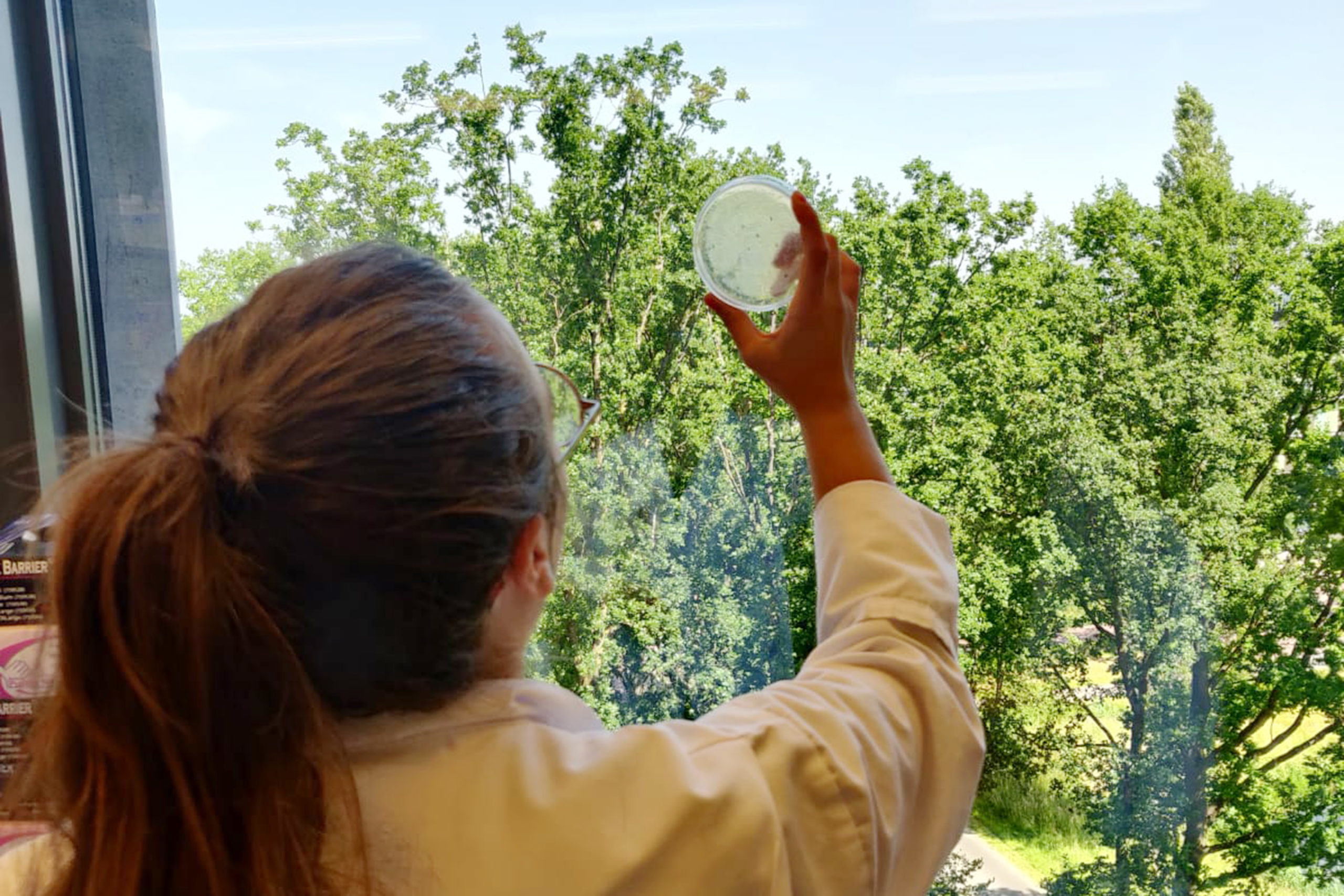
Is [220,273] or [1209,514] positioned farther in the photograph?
[220,273]

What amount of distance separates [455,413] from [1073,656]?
1.06m

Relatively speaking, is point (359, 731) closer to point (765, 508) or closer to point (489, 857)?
point (489, 857)

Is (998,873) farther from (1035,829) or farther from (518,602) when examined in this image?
(518,602)

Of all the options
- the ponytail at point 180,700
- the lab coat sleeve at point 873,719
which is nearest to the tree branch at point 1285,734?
the lab coat sleeve at point 873,719

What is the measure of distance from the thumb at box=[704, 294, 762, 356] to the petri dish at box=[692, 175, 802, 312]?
3.2 inches

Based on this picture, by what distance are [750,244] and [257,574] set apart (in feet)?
1.73

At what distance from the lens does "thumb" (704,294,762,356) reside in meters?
0.79

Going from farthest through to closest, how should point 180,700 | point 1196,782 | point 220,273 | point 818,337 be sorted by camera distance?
1. point 220,273
2. point 1196,782
3. point 818,337
4. point 180,700

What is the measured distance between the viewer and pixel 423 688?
1.90ft

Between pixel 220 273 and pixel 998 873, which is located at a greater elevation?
pixel 220 273

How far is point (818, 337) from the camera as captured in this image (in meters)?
0.75

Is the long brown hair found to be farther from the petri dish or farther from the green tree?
the green tree

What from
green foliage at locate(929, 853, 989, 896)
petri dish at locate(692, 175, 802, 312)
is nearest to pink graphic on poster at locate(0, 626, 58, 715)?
petri dish at locate(692, 175, 802, 312)

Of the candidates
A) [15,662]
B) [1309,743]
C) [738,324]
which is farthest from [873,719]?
[15,662]
